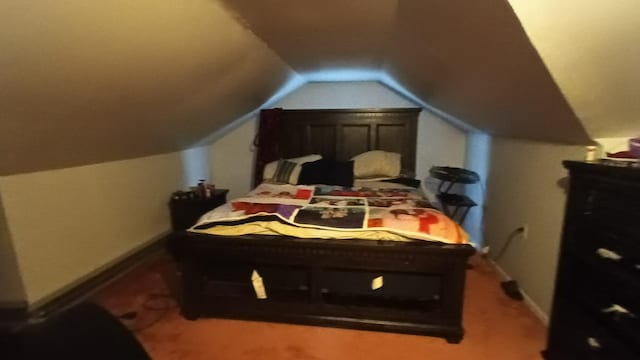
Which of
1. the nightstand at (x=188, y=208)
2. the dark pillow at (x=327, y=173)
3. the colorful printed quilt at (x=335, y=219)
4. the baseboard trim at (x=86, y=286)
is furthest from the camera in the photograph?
the nightstand at (x=188, y=208)

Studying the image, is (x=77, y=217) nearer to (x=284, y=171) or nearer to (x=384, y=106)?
(x=284, y=171)

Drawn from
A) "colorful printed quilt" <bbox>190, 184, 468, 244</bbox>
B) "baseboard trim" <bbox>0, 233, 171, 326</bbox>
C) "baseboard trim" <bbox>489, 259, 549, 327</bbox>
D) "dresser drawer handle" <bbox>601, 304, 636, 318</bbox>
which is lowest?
"baseboard trim" <bbox>489, 259, 549, 327</bbox>

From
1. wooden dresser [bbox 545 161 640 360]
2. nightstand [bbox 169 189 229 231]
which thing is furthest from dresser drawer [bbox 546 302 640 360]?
nightstand [bbox 169 189 229 231]

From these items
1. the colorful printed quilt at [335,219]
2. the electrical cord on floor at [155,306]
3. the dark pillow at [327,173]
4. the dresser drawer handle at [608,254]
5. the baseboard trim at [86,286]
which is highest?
the dark pillow at [327,173]

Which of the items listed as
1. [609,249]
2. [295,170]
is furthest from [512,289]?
[295,170]

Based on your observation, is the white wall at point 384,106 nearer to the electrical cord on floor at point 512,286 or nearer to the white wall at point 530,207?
the white wall at point 530,207

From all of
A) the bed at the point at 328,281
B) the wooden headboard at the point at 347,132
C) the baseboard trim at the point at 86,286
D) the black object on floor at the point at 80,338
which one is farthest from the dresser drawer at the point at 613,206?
the wooden headboard at the point at 347,132

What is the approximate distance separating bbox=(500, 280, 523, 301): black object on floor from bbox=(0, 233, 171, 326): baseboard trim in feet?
8.55

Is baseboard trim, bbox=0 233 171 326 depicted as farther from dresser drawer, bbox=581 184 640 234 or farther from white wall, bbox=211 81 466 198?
dresser drawer, bbox=581 184 640 234

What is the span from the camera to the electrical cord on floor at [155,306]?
2260mm

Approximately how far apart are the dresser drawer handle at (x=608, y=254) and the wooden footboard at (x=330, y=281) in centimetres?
60

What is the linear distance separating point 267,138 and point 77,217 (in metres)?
2.03

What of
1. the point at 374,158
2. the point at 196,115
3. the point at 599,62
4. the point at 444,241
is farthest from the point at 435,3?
the point at 374,158

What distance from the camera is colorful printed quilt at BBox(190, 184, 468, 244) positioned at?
A: 82.4 inches
